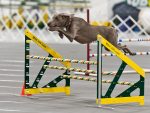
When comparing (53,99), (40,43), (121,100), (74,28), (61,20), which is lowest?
(53,99)

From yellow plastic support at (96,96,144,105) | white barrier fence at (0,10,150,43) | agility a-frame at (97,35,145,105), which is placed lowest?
white barrier fence at (0,10,150,43)

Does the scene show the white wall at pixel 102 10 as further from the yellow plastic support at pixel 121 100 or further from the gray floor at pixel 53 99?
the yellow plastic support at pixel 121 100

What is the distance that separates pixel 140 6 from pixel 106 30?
22862mm

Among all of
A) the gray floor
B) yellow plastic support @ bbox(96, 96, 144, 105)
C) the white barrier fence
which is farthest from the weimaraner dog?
the white barrier fence

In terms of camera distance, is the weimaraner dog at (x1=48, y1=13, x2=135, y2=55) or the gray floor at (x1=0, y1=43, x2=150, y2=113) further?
the weimaraner dog at (x1=48, y1=13, x2=135, y2=55)

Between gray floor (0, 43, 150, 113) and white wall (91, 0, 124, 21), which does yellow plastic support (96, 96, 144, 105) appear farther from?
white wall (91, 0, 124, 21)

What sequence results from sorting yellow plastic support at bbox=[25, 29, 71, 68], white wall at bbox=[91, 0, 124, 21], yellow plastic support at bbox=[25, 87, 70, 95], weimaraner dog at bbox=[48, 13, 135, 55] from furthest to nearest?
white wall at bbox=[91, 0, 124, 21] < yellow plastic support at bbox=[25, 87, 70, 95] < yellow plastic support at bbox=[25, 29, 71, 68] < weimaraner dog at bbox=[48, 13, 135, 55]

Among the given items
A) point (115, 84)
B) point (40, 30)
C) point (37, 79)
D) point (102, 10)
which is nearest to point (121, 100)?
point (115, 84)

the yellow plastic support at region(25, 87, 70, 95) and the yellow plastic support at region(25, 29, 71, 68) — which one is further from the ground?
the yellow plastic support at region(25, 29, 71, 68)

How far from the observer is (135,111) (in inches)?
408

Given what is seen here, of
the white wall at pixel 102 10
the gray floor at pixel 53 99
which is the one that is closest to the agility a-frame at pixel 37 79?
the gray floor at pixel 53 99

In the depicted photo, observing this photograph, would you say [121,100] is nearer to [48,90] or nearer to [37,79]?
[48,90]

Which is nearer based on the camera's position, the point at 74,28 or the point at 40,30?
the point at 74,28

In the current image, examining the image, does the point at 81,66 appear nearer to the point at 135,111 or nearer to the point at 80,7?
the point at 135,111
